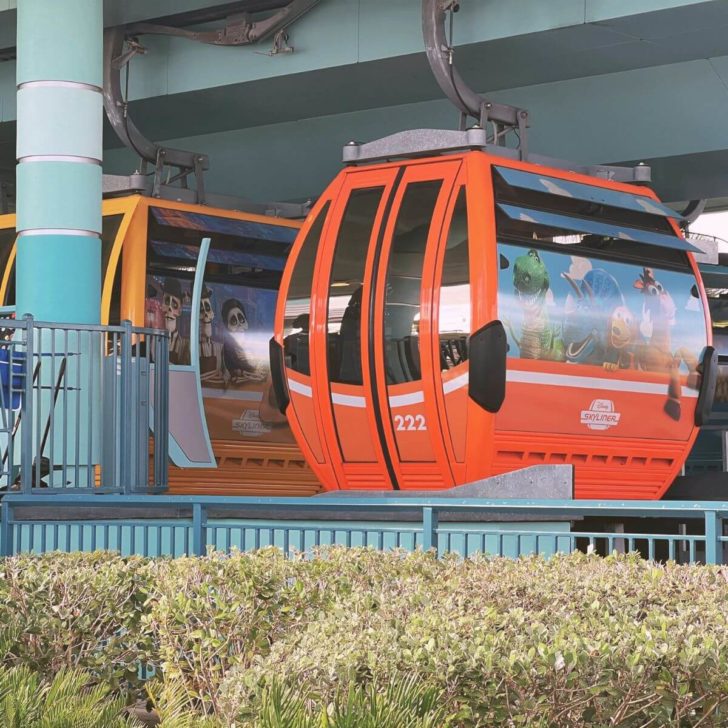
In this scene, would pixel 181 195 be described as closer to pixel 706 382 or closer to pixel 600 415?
pixel 600 415

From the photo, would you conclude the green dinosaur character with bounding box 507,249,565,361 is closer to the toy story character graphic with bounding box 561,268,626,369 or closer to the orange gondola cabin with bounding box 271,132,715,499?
the orange gondola cabin with bounding box 271,132,715,499

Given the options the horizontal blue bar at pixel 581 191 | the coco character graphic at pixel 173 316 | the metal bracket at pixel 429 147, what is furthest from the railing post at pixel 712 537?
the coco character graphic at pixel 173 316

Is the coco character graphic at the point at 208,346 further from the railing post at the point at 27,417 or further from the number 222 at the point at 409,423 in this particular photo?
the railing post at the point at 27,417

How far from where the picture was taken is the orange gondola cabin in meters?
11.0

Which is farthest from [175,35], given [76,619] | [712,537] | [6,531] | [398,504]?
[76,619]

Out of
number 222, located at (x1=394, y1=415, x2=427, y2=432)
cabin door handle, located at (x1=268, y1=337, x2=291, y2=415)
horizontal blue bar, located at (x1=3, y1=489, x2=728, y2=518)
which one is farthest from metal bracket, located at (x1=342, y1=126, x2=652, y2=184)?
horizontal blue bar, located at (x1=3, y1=489, x2=728, y2=518)

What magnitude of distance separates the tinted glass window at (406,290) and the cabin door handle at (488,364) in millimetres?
476

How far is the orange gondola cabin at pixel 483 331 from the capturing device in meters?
11.0

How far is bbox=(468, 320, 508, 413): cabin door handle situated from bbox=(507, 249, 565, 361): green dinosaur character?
0.23 metres

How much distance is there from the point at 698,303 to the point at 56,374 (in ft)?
16.8

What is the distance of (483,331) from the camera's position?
35.5 ft

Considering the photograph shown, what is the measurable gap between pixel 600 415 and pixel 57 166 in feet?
15.1

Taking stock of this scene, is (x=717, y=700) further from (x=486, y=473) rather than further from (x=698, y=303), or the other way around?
(x=698, y=303)

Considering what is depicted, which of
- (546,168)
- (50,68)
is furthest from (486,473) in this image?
(50,68)
